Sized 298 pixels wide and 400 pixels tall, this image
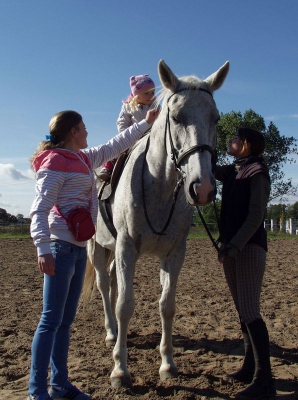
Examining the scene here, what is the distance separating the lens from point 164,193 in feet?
12.1

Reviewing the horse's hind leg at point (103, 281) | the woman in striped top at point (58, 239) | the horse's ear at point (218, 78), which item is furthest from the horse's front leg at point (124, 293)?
the horse's ear at point (218, 78)

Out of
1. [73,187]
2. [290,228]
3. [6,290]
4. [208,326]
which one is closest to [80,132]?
[73,187]

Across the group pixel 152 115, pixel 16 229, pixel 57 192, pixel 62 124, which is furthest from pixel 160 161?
pixel 16 229

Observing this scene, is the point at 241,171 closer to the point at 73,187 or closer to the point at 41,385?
the point at 73,187

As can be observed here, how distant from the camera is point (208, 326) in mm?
5273

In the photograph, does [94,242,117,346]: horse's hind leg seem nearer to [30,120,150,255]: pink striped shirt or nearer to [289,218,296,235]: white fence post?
[30,120,150,255]: pink striped shirt

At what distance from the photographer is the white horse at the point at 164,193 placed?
10.2 ft

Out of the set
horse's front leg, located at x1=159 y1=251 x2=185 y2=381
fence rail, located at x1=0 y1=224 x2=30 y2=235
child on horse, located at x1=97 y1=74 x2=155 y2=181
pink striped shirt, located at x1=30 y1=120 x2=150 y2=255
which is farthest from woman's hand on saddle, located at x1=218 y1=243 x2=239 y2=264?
fence rail, located at x1=0 y1=224 x2=30 y2=235

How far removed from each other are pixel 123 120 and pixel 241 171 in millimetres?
1802

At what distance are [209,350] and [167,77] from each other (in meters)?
2.73

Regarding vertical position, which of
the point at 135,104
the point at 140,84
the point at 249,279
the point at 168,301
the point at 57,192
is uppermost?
the point at 140,84

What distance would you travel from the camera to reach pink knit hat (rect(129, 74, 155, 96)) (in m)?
4.55

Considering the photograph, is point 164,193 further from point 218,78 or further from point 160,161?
point 218,78

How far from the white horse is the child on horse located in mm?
659
